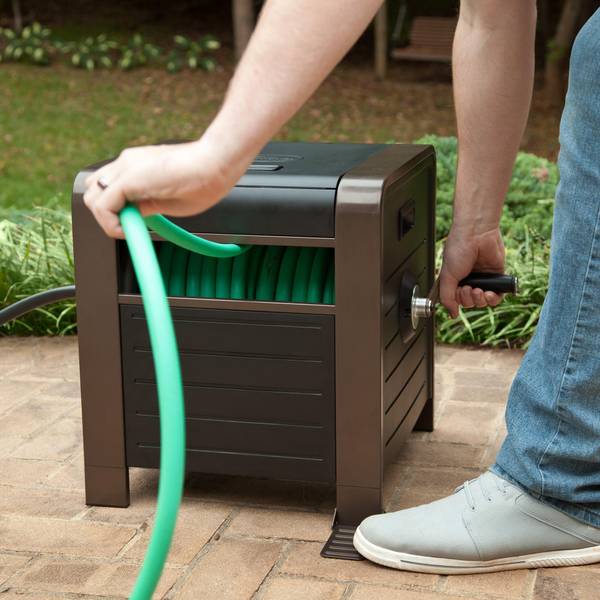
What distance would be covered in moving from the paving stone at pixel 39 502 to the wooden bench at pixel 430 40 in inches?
323

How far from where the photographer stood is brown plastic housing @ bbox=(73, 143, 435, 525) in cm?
190

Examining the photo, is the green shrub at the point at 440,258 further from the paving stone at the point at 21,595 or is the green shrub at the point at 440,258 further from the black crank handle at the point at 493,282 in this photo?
the paving stone at the point at 21,595

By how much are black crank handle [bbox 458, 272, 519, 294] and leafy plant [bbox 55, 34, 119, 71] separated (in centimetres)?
875

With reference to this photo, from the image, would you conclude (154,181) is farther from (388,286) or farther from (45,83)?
(45,83)

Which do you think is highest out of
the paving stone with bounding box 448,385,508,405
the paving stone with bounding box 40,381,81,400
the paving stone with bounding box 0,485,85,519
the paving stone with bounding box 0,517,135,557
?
the paving stone with bounding box 0,517,135,557

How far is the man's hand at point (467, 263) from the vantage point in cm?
203

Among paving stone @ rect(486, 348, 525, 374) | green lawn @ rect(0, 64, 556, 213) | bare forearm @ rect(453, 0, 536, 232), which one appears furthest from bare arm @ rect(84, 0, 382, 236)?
green lawn @ rect(0, 64, 556, 213)

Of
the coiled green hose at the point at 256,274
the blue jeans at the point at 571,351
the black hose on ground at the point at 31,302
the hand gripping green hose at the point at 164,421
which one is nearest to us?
the hand gripping green hose at the point at 164,421

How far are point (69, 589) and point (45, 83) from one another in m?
8.60

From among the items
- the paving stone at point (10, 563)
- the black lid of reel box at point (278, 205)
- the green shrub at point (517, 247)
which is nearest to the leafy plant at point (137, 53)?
the green shrub at point (517, 247)

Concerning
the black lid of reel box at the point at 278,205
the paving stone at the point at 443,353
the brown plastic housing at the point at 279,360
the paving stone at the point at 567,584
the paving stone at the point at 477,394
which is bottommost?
the paving stone at the point at 443,353

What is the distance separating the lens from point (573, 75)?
1.66 meters

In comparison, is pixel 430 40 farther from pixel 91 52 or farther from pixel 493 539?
pixel 493 539

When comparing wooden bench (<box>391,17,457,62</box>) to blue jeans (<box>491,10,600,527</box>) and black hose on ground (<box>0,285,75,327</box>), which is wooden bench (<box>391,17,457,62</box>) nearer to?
black hose on ground (<box>0,285,75,327</box>)
